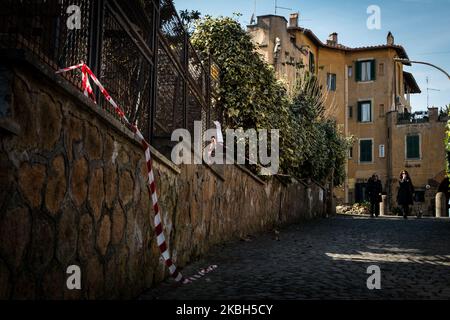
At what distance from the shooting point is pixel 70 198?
10.9ft

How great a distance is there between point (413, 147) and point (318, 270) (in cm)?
3482

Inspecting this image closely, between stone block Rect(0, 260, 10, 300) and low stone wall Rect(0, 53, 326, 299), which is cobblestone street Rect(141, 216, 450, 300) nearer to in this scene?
low stone wall Rect(0, 53, 326, 299)

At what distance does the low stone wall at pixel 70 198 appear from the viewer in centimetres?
261

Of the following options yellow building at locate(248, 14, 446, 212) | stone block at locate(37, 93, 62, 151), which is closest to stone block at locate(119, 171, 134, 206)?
stone block at locate(37, 93, 62, 151)

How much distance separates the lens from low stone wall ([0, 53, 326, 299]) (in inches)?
103

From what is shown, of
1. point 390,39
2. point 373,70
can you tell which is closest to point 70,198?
point 373,70

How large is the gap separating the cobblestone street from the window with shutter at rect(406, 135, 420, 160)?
96.4 ft

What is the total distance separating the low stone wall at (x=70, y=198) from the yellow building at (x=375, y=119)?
33177mm

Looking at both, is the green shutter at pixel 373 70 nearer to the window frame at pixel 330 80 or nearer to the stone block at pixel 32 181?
the window frame at pixel 330 80

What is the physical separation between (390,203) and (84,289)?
37019mm

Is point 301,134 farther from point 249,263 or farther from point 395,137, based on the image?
point 395,137

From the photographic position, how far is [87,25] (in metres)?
4.11

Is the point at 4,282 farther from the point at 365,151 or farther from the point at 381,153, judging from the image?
the point at 365,151

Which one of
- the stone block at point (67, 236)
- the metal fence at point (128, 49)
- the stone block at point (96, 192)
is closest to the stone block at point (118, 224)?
the stone block at point (96, 192)
